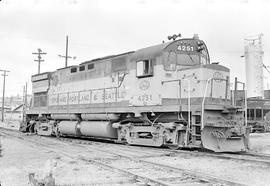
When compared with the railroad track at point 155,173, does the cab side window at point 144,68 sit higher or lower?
higher

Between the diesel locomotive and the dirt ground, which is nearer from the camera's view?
the dirt ground

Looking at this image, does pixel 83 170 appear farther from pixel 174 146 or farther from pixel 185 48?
pixel 185 48

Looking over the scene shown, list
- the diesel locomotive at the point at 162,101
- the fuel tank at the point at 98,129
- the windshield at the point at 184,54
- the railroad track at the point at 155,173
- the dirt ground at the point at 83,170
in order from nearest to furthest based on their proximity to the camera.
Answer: the railroad track at the point at 155,173
the dirt ground at the point at 83,170
the diesel locomotive at the point at 162,101
the windshield at the point at 184,54
the fuel tank at the point at 98,129

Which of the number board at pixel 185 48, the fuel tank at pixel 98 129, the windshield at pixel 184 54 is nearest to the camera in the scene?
the windshield at pixel 184 54

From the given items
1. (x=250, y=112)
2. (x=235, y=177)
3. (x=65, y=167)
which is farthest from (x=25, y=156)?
(x=250, y=112)

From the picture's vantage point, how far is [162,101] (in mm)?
11828

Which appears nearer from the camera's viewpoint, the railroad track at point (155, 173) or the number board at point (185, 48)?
the railroad track at point (155, 173)

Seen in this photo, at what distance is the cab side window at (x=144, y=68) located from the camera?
484 inches

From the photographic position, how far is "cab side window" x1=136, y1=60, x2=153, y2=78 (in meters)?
12.3

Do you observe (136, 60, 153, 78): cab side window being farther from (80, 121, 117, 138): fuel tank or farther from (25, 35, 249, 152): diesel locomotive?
(80, 121, 117, 138): fuel tank

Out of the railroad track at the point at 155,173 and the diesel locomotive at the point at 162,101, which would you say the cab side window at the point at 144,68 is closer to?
the diesel locomotive at the point at 162,101

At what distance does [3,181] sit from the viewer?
20.5ft

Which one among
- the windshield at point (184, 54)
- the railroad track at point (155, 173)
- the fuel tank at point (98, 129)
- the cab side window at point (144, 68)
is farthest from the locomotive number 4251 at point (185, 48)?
the railroad track at point (155, 173)

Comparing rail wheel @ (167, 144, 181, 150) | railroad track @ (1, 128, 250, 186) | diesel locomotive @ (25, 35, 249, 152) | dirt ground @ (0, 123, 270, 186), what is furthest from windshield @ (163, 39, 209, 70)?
railroad track @ (1, 128, 250, 186)
